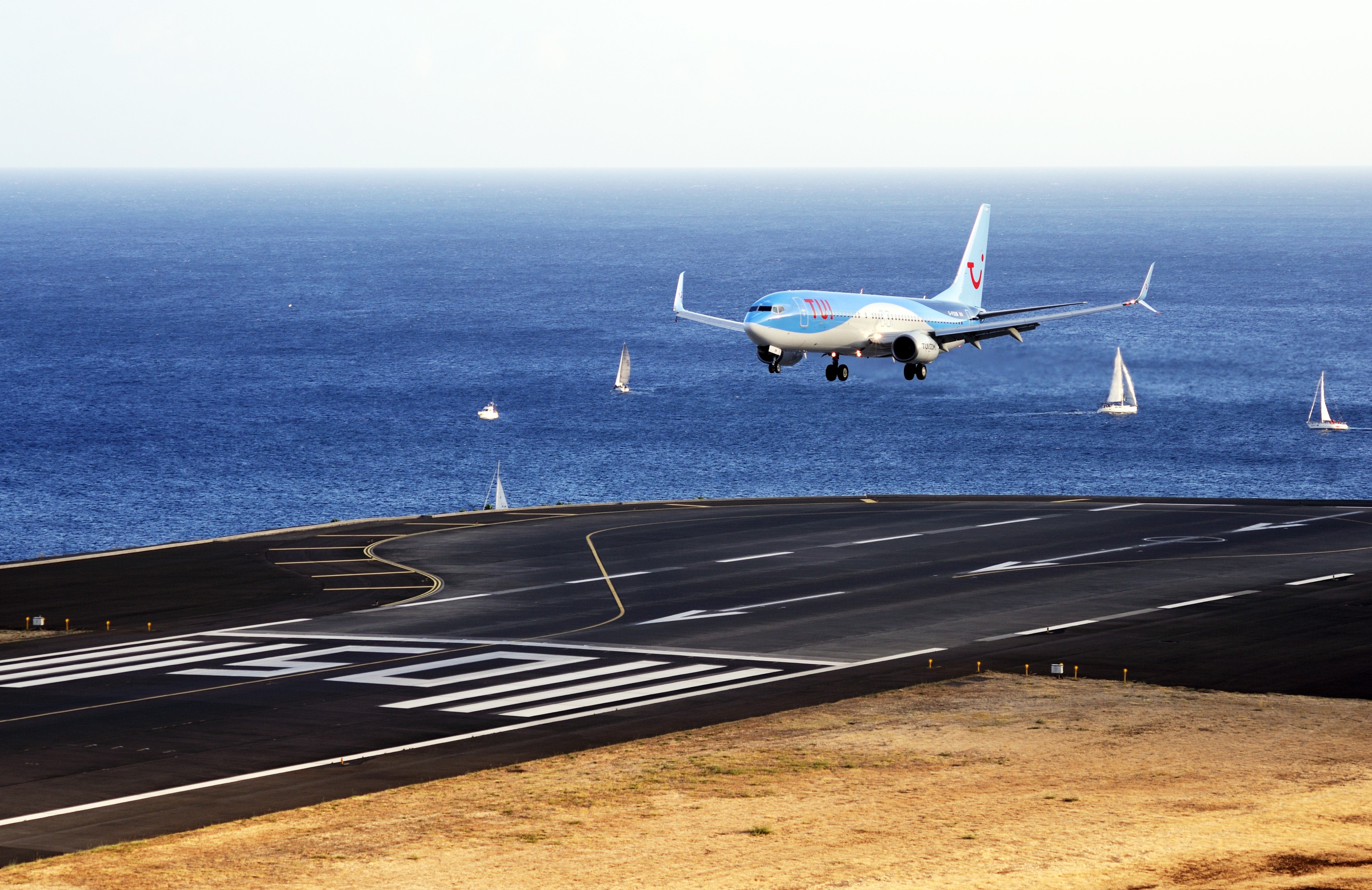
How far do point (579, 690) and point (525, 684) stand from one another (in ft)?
7.76

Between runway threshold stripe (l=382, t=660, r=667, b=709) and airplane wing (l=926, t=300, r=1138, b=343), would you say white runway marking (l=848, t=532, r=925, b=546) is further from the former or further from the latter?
runway threshold stripe (l=382, t=660, r=667, b=709)

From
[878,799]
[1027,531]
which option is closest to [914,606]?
[1027,531]

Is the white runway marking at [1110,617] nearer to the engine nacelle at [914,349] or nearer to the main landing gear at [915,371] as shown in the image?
the main landing gear at [915,371]

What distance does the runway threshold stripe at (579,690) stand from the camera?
55.0 meters

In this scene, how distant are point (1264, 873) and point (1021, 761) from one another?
39.7 ft

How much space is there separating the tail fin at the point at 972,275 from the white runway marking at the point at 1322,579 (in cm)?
2147

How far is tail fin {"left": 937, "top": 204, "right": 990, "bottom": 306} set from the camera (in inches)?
3287

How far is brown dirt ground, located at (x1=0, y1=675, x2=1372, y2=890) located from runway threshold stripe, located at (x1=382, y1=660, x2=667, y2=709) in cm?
958

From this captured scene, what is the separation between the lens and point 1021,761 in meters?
47.2

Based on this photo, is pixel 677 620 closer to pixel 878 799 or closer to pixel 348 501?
pixel 878 799

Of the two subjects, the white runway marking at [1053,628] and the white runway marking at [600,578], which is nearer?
the white runway marking at [1053,628]

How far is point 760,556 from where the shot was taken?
303 feet

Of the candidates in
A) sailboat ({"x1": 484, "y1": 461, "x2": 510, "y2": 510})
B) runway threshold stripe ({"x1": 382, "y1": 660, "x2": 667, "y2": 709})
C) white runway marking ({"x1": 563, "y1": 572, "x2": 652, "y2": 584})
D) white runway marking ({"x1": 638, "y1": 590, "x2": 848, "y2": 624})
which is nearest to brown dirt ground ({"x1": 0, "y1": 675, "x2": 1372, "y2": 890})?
runway threshold stripe ({"x1": 382, "y1": 660, "x2": 667, "y2": 709})

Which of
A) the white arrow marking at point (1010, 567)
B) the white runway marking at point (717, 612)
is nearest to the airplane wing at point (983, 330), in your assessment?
the white runway marking at point (717, 612)
